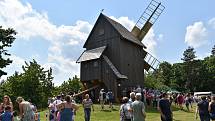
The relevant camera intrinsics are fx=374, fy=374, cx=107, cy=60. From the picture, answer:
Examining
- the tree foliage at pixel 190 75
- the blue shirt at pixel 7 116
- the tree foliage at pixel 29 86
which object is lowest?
the blue shirt at pixel 7 116

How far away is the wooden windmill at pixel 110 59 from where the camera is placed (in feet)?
135

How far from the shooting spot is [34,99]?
45.0 metres

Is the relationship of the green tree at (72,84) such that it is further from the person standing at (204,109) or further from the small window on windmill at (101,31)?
the person standing at (204,109)

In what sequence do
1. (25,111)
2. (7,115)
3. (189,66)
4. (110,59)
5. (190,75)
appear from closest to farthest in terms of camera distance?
(7,115)
(25,111)
(110,59)
(190,75)
(189,66)

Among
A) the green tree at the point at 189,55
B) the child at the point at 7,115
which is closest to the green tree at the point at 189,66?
the green tree at the point at 189,55

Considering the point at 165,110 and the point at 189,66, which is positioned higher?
the point at 189,66

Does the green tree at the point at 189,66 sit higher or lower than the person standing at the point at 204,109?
higher

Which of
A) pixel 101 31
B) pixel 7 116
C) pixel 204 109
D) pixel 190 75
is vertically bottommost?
pixel 7 116

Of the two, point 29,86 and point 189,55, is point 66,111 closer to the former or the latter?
point 29,86

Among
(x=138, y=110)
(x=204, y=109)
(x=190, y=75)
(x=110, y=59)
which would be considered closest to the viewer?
(x=138, y=110)

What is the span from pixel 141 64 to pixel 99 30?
22.6 feet

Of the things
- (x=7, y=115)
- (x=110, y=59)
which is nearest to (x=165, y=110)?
(x=7, y=115)

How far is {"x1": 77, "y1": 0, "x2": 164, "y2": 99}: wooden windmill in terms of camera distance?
4100cm

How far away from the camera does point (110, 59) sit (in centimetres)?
4250
